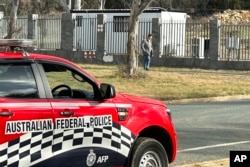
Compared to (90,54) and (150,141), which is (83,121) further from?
(90,54)

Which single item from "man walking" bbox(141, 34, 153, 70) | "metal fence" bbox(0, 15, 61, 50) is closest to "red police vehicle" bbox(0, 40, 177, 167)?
"man walking" bbox(141, 34, 153, 70)

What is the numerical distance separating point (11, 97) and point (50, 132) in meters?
0.53

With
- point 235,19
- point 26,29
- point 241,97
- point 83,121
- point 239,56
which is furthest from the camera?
point 235,19

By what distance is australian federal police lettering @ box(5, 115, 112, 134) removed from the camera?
19.1 ft

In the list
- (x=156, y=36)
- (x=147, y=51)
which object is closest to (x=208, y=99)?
(x=147, y=51)

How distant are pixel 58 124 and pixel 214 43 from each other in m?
28.1

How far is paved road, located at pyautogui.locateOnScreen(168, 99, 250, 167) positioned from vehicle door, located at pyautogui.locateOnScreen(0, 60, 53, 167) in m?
3.33

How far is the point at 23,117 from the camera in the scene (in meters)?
5.89

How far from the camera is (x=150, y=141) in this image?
7.26 metres

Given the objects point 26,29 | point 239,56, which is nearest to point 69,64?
point 239,56

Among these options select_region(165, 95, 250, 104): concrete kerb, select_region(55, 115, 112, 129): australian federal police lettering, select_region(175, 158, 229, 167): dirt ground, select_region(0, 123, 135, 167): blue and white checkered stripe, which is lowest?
select_region(165, 95, 250, 104): concrete kerb

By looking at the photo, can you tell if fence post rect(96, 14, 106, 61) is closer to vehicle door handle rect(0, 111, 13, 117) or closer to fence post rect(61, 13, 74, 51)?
fence post rect(61, 13, 74, 51)

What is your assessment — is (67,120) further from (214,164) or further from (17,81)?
(214,164)

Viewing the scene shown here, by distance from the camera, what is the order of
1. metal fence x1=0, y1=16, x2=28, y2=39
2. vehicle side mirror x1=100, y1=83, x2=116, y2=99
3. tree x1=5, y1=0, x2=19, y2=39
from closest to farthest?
vehicle side mirror x1=100, y1=83, x2=116, y2=99 < tree x1=5, y1=0, x2=19, y2=39 < metal fence x1=0, y1=16, x2=28, y2=39
